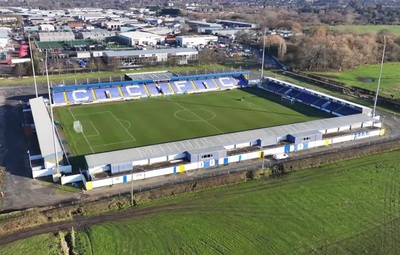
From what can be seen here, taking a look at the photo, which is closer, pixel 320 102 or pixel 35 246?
pixel 35 246

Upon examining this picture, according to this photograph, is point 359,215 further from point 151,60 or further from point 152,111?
point 151,60

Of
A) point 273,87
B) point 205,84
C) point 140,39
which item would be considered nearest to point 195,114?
point 205,84

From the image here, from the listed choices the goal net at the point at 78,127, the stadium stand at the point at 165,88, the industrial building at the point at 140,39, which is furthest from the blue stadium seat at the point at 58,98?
the industrial building at the point at 140,39

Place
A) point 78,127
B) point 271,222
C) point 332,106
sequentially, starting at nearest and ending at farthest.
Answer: point 271,222 → point 78,127 → point 332,106

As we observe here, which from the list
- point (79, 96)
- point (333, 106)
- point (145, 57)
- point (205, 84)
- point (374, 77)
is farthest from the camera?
point (145, 57)

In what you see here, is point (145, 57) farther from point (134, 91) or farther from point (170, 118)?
point (170, 118)

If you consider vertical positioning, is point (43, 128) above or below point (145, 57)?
below

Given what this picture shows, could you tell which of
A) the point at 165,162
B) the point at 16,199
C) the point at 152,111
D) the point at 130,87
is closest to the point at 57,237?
the point at 16,199
